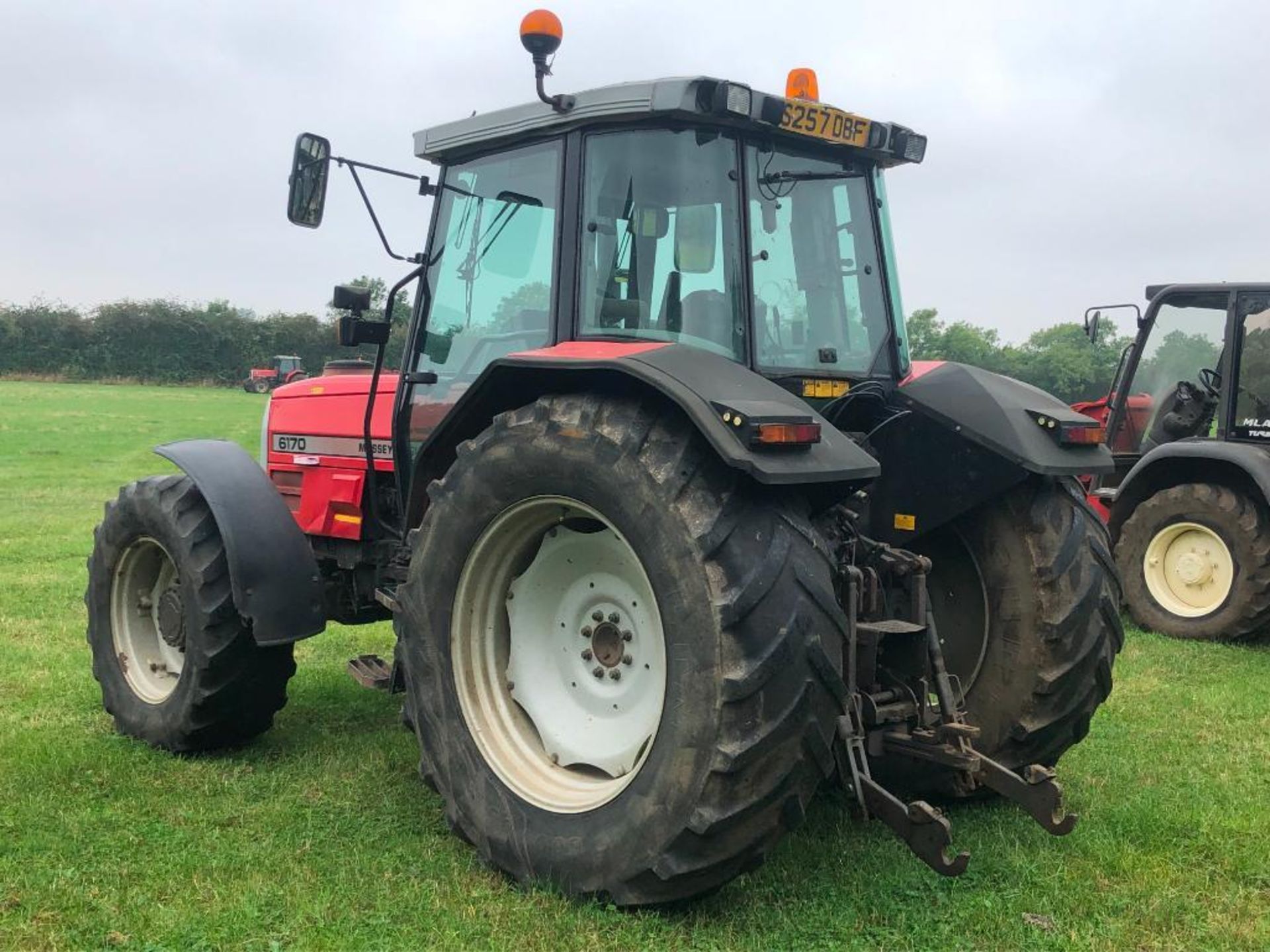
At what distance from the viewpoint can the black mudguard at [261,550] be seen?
4160mm

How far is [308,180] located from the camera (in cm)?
400

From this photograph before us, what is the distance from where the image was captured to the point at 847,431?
12.6 feet

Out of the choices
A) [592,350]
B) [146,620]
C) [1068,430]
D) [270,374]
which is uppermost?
[592,350]

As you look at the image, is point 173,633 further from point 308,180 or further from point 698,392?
point 698,392

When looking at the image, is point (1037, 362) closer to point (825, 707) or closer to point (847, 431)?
point (847, 431)

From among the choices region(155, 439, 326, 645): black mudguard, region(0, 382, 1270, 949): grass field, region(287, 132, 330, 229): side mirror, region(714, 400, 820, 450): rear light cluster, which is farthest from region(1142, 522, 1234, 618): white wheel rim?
region(287, 132, 330, 229): side mirror

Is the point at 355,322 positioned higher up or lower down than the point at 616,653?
higher up

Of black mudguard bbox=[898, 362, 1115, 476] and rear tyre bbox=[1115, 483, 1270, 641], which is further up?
black mudguard bbox=[898, 362, 1115, 476]

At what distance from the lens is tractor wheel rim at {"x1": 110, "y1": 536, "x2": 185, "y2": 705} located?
4652 millimetres

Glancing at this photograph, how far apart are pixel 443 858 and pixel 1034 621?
80.2 inches

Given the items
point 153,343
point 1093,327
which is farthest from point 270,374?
point 1093,327

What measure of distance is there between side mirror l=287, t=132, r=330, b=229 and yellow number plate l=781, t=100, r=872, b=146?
1657 mm

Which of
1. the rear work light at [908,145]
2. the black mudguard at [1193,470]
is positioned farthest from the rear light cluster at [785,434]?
the black mudguard at [1193,470]

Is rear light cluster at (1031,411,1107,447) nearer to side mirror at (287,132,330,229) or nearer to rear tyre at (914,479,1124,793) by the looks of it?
rear tyre at (914,479,1124,793)
